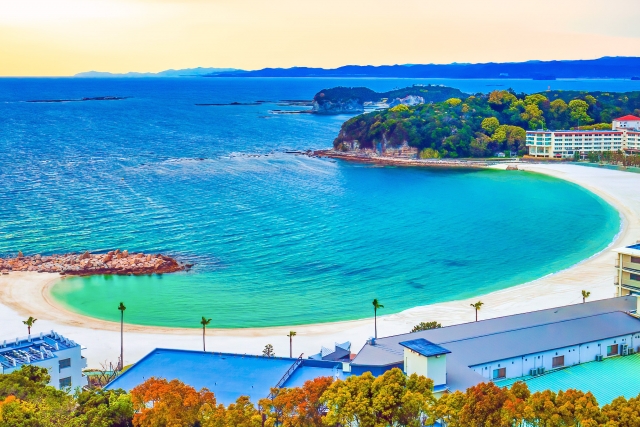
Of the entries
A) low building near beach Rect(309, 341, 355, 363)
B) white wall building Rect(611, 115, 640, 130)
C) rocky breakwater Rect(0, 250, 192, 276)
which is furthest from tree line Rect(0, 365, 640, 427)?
white wall building Rect(611, 115, 640, 130)

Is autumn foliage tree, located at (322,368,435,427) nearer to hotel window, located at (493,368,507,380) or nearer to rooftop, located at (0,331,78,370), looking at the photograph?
hotel window, located at (493,368,507,380)

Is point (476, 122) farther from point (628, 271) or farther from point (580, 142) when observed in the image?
point (628, 271)

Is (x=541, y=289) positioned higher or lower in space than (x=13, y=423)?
lower

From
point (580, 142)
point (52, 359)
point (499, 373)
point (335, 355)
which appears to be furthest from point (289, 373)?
point (580, 142)

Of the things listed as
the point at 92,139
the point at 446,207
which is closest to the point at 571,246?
the point at 446,207

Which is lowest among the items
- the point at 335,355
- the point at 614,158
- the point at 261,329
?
the point at 261,329

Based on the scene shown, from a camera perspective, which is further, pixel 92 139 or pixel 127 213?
pixel 92 139

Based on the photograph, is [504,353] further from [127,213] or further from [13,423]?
[127,213]
